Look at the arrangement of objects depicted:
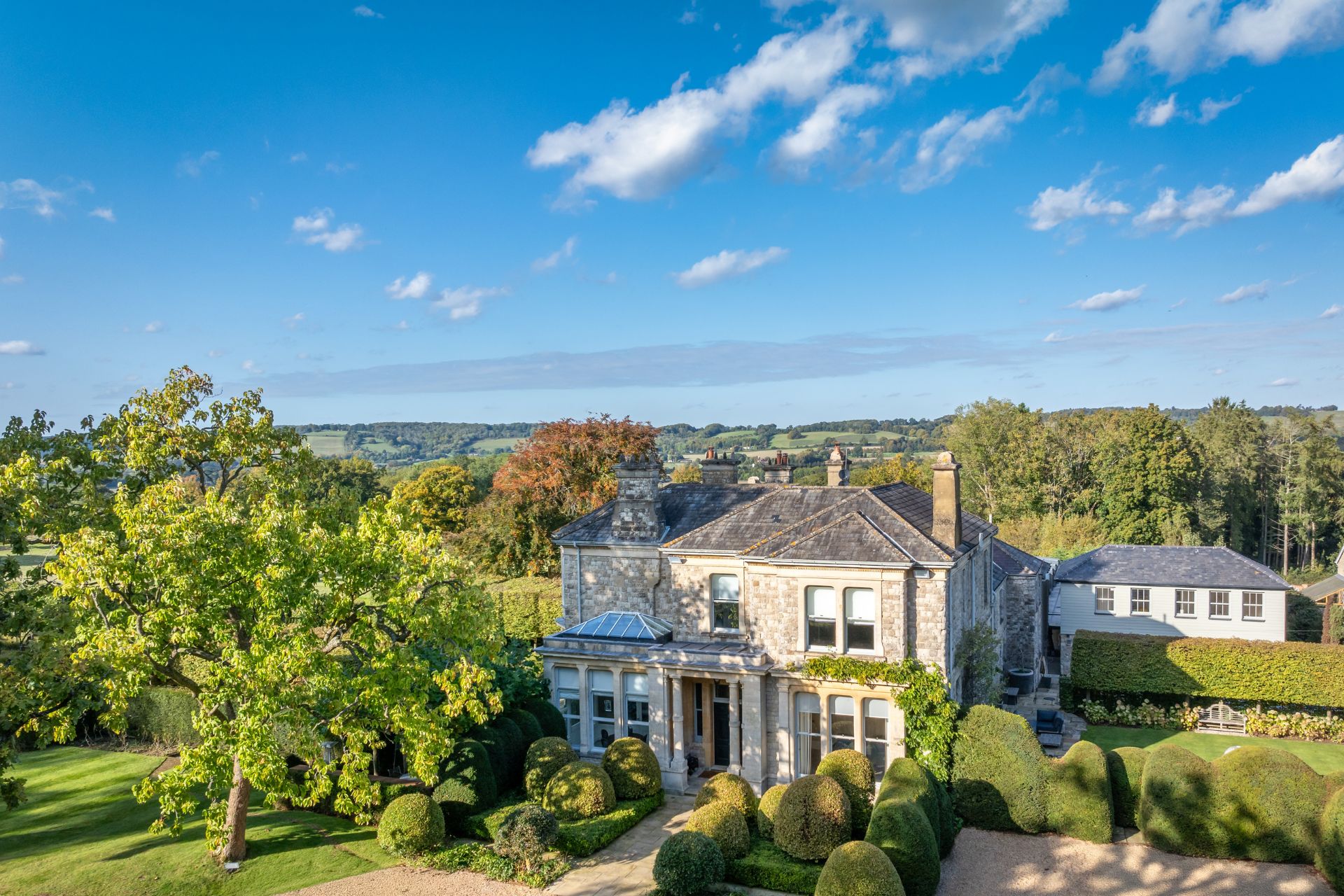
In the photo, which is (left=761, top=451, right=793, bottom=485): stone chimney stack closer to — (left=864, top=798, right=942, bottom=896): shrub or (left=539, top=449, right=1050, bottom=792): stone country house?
(left=539, top=449, right=1050, bottom=792): stone country house

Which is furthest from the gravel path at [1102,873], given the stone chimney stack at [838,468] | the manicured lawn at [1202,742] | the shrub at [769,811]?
the stone chimney stack at [838,468]

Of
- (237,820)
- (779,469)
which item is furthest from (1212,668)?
(237,820)

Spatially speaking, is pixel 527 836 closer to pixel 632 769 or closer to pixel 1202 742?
pixel 632 769

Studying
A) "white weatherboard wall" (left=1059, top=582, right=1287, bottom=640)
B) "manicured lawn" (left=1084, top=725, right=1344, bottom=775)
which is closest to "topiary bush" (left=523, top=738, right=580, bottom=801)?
"manicured lawn" (left=1084, top=725, right=1344, bottom=775)

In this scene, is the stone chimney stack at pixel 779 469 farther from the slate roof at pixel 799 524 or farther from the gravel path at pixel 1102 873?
→ the gravel path at pixel 1102 873

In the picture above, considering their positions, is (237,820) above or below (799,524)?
below
